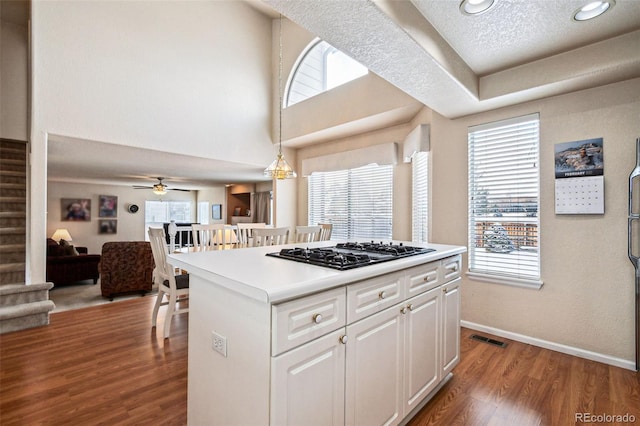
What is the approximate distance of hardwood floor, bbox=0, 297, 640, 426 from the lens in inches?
67.9

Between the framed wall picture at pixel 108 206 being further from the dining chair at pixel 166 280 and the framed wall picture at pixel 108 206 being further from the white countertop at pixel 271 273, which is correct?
the white countertop at pixel 271 273

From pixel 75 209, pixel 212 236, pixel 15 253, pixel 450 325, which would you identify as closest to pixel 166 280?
pixel 212 236

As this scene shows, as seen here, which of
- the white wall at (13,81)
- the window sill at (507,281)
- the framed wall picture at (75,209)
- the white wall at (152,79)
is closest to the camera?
the window sill at (507,281)

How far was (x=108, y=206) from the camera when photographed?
8586mm

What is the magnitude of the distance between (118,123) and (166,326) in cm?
256

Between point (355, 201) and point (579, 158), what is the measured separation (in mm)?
2810

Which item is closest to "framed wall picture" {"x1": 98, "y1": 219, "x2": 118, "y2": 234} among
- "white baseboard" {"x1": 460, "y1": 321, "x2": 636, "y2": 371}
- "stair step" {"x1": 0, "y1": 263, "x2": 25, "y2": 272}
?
"stair step" {"x1": 0, "y1": 263, "x2": 25, "y2": 272}

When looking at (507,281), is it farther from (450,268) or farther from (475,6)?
(475,6)

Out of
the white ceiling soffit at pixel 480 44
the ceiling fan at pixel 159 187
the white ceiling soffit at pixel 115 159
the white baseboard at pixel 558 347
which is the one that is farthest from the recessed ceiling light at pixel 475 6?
the ceiling fan at pixel 159 187

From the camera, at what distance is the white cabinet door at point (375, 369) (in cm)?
126

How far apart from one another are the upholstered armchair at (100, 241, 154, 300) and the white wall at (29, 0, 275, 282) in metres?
0.87

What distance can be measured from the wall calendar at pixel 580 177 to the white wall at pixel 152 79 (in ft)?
13.3

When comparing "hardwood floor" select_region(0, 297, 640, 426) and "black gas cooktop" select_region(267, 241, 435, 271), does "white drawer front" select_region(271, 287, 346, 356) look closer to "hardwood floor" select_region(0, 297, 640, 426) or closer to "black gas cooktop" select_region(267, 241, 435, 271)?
"black gas cooktop" select_region(267, 241, 435, 271)

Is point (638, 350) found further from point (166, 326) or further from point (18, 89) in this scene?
point (18, 89)
